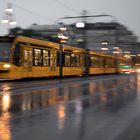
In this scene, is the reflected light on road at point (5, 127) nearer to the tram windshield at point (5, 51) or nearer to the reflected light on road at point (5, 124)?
the reflected light on road at point (5, 124)

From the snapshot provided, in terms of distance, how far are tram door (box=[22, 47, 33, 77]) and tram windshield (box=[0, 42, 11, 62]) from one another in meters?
1.25

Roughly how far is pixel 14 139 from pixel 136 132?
9.42 ft

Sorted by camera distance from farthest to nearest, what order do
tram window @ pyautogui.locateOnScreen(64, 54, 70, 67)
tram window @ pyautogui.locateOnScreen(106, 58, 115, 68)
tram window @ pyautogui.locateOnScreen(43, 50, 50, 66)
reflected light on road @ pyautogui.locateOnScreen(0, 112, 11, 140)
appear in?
tram window @ pyautogui.locateOnScreen(106, 58, 115, 68) → tram window @ pyautogui.locateOnScreen(64, 54, 70, 67) → tram window @ pyautogui.locateOnScreen(43, 50, 50, 66) → reflected light on road @ pyautogui.locateOnScreen(0, 112, 11, 140)

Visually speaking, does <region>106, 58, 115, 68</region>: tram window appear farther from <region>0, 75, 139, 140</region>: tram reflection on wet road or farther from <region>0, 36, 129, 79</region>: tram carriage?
<region>0, 75, 139, 140</region>: tram reflection on wet road

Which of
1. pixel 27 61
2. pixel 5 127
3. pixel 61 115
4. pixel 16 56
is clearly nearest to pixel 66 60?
pixel 27 61

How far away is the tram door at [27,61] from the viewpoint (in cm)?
3862

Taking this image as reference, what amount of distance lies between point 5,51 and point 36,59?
3.68 meters

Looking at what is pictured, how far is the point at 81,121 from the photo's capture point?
1302 centimetres

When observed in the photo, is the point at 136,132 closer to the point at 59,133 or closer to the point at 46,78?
the point at 59,133

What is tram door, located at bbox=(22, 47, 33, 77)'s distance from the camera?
127 feet

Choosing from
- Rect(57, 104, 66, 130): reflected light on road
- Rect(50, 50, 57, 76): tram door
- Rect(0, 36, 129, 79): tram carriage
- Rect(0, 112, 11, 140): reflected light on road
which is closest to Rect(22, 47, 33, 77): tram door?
Rect(0, 36, 129, 79): tram carriage

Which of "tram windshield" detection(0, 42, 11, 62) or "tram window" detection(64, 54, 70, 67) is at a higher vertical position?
"tram windshield" detection(0, 42, 11, 62)

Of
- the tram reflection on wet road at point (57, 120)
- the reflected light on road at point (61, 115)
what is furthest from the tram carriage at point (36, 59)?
the reflected light on road at point (61, 115)

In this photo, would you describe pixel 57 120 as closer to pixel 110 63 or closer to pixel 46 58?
pixel 46 58
